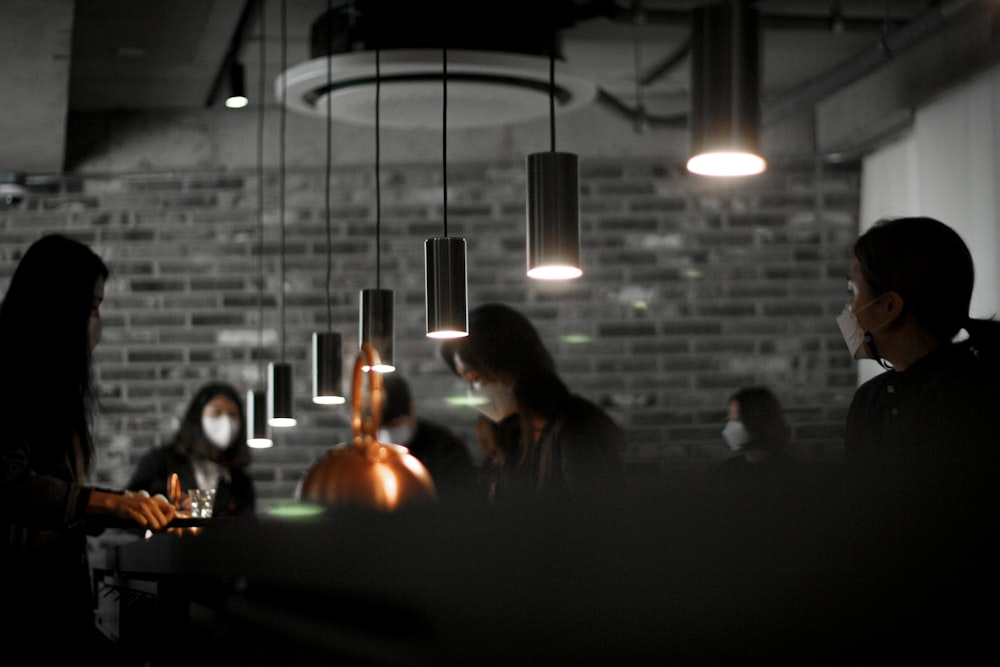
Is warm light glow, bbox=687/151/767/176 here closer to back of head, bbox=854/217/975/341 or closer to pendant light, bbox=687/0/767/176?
pendant light, bbox=687/0/767/176

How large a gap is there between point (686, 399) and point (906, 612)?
490 centimetres

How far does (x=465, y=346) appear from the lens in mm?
3283

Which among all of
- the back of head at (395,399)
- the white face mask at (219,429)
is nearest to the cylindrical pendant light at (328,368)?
the back of head at (395,399)

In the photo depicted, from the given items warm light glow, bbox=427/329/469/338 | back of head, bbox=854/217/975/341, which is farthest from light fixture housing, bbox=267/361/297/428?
back of head, bbox=854/217/975/341

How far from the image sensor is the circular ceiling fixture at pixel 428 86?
3.95 meters

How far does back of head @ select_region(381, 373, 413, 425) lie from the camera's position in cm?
541

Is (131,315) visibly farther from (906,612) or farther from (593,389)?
(906,612)

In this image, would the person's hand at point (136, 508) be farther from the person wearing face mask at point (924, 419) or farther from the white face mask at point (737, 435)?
the white face mask at point (737, 435)

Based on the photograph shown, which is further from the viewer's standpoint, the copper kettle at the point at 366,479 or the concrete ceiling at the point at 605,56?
the concrete ceiling at the point at 605,56

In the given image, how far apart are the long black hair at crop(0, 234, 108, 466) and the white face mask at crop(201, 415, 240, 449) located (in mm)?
2844

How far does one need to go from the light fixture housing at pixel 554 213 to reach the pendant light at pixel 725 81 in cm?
76

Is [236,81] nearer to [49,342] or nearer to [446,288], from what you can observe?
[446,288]

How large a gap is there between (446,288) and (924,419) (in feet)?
3.54

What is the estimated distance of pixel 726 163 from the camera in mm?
1952
